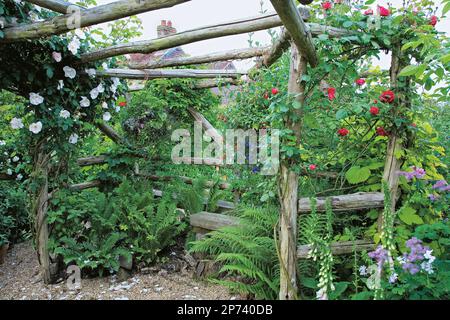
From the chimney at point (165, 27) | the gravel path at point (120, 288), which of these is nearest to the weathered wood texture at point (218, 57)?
the gravel path at point (120, 288)

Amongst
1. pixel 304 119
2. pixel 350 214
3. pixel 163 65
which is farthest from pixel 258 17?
pixel 350 214

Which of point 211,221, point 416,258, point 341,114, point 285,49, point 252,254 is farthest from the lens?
point 211,221

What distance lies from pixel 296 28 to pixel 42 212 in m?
2.94

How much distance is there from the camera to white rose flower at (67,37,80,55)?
3150 mm

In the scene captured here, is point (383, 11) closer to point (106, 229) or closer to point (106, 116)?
point (106, 116)

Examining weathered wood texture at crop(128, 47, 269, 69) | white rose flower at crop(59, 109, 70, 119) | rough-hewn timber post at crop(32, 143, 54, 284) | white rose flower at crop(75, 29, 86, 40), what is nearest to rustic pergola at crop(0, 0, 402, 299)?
white rose flower at crop(75, 29, 86, 40)

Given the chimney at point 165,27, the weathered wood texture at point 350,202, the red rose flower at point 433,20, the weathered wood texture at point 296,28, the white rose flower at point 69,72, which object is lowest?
the weathered wood texture at point 350,202

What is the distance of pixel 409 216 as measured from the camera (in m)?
2.59

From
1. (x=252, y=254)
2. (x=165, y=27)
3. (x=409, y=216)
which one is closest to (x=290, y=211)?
(x=252, y=254)

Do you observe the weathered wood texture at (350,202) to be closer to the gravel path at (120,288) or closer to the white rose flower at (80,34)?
the gravel path at (120,288)

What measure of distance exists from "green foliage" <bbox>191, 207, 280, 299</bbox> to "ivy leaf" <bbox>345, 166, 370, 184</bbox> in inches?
28.0

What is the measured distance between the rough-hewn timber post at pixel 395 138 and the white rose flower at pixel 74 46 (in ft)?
8.48

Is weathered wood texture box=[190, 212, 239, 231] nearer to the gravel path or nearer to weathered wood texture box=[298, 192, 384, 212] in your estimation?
the gravel path

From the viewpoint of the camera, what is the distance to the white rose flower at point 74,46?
10.3ft
